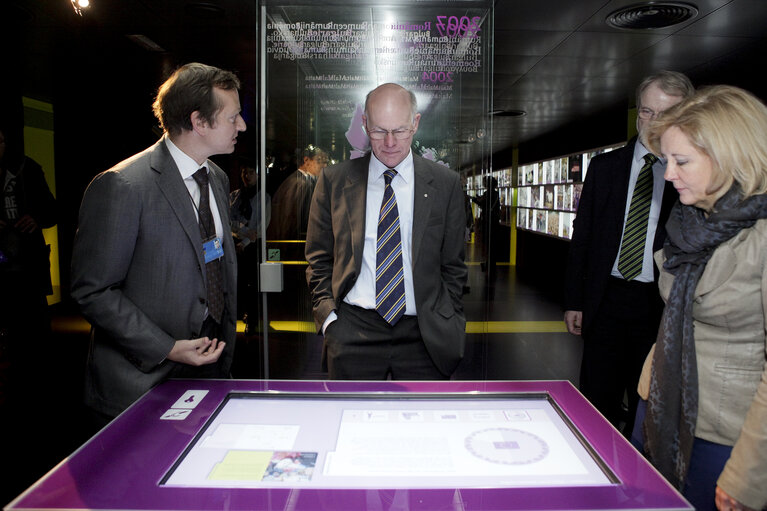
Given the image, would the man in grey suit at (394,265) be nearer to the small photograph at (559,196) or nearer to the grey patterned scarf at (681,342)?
the grey patterned scarf at (681,342)

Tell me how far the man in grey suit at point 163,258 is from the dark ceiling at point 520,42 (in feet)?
3.81

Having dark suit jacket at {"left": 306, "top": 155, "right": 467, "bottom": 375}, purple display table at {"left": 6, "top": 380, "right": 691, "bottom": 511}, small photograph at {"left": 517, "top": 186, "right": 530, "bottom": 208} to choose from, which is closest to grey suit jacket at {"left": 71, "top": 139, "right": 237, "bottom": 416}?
purple display table at {"left": 6, "top": 380, "right": 691, "bottom": 511}

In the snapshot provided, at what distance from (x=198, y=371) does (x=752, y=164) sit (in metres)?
1.78

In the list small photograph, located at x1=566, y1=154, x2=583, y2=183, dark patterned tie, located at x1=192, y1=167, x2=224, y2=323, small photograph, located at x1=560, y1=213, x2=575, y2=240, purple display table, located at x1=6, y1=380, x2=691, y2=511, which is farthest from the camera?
small photograph, located at x1=560, y1=213, x2=575, y2=240

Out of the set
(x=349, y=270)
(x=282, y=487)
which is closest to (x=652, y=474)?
(x=282, y=487)

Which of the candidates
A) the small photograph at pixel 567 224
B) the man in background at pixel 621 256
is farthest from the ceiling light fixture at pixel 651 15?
the small photograph at pixel 567 224

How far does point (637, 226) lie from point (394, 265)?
45.6 inches

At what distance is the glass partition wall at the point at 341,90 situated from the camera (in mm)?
2430

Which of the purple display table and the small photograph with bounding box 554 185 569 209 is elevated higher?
the small photograph with bounding box 554 185 569 209

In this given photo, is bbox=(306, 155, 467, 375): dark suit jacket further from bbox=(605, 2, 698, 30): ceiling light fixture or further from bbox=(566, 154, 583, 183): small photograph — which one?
bbox=(566, 154, 583, 183): small photograph

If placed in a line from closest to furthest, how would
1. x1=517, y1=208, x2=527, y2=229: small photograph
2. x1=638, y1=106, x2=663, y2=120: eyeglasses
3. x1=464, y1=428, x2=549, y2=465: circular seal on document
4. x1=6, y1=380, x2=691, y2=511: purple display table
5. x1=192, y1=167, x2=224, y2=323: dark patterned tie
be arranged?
x1=6, y1=380, x2=691, y2=511: purple display table → x1=464, y1=428, x2=549, y2=465: circular seal on document → x1=192, y1=167, x2=224, y2=323: dark patterned tie → x1=638, y1=106, x2=663, y2=120: eyeglasses → x1=517, y1=208, x2=527, y2=229: small photograph

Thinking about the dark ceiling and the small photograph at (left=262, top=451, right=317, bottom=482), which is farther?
the dark ceiling

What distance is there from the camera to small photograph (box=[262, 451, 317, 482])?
3.43 feet

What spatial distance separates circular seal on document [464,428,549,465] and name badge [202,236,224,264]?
1068 millimetres
